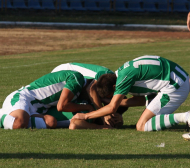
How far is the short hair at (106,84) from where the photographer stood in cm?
635

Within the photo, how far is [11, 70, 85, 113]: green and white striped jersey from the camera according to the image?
6.69 metres

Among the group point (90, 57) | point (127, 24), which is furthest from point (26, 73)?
point (127, 24)

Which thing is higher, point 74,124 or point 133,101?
point 133,101

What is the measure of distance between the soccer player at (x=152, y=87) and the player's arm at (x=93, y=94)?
0.87 ft

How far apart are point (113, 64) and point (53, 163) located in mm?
11897

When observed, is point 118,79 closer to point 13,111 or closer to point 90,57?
point 13,111

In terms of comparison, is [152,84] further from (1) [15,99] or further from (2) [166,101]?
(1) [15,99]

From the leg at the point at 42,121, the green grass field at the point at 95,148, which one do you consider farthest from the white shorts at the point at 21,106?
the green grass field at the point at 95,148

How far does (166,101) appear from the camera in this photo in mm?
6430

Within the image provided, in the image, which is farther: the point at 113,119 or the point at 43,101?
the point at 43,101

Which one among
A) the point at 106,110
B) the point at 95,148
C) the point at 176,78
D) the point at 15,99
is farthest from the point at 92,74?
the point at 95,148

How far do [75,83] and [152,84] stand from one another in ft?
4.11

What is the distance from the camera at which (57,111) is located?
7.00 meters

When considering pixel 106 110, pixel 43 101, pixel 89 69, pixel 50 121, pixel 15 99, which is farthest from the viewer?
pixel 89 69
